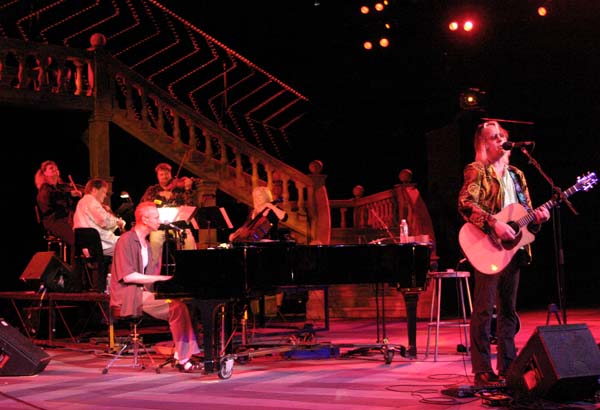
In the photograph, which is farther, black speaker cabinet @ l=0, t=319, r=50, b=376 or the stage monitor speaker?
the stage monitor speaker

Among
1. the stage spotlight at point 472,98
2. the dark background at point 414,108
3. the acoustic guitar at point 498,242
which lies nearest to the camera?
the acoustic guitar at point 498,242

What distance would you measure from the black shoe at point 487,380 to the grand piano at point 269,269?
1799mm

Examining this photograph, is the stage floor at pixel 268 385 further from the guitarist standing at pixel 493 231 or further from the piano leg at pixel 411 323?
the guitarist standing at pixel 493 231

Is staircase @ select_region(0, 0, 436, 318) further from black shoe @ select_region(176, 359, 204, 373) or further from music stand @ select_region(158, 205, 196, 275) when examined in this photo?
black shoe @ select_region(176, 359, 204, 373)

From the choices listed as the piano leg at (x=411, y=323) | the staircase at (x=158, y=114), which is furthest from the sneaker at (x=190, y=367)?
the staircase at (x=158, y=114)

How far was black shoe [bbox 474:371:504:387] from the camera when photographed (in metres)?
5.50

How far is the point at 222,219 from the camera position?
7.95 metres

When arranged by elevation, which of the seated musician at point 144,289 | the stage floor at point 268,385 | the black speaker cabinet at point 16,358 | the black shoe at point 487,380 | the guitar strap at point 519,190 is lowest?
the stage floor at point 268,385

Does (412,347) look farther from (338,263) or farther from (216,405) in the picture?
(216,405)

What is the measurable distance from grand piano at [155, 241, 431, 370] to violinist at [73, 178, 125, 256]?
9.21ft

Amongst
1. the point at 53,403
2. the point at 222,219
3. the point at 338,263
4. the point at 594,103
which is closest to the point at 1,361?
the point at 53,403

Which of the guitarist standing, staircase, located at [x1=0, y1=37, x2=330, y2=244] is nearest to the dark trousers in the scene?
the guitarist standing

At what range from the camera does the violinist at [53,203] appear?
1023cm

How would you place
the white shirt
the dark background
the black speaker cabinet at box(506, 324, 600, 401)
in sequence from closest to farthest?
the black speaker cabinet at box(506, 324, 600, 401) → the white shirt → the dark background
